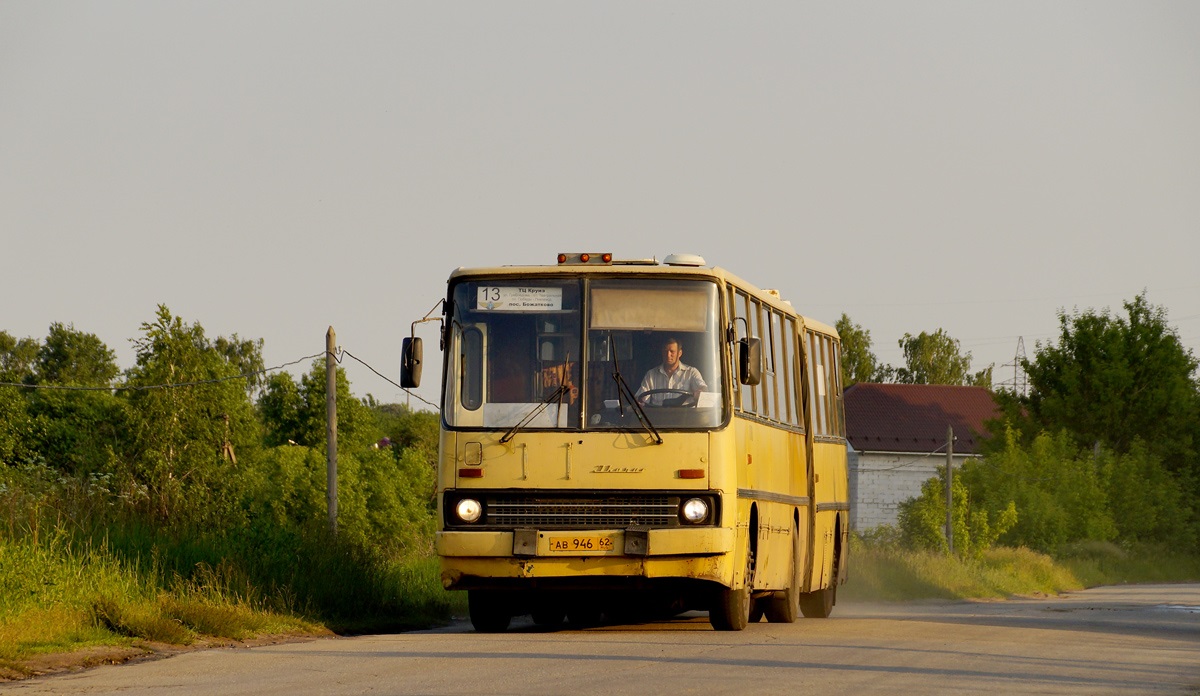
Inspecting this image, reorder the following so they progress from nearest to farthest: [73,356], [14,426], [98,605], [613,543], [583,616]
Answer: [98,605] < [613,543] < [583,616] < [14,426] < [73,356]

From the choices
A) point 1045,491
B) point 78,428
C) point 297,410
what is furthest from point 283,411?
point 1045,491

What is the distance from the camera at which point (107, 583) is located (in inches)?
643

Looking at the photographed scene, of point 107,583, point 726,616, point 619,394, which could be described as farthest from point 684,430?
A: point 107,583

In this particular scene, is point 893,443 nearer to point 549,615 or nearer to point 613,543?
point 549,615

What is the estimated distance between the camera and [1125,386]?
268 feet

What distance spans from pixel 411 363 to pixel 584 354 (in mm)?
1541

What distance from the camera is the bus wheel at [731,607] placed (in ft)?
56.9

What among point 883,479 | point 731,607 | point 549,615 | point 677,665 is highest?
point 883,479

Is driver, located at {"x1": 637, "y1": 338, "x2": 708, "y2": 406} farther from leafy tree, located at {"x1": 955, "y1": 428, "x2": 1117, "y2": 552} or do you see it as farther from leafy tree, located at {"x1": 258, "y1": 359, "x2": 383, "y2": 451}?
leafy tree, located at {"x1": 258, "y1": 359, "x2": 383, "y2": 451}

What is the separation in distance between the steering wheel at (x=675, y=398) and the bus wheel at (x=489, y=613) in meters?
2.76

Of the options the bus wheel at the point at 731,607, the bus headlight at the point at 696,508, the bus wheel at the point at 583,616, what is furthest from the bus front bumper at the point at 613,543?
the bus wheel at the point at 583,616

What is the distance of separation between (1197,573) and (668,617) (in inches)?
2168

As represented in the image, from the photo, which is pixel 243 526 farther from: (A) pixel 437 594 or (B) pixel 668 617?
(B) pixel 668 617

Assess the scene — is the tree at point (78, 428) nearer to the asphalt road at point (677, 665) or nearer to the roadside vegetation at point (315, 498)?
the roadside vegetation at point (315, 498)
